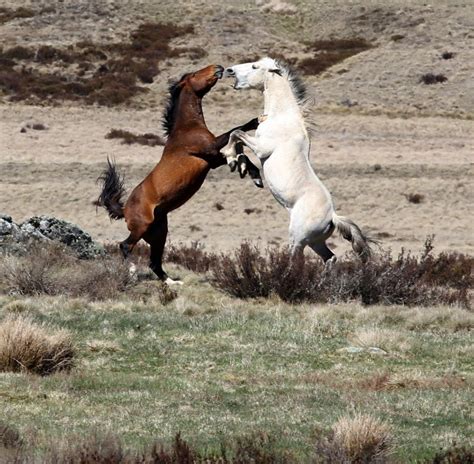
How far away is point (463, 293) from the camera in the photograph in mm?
17500

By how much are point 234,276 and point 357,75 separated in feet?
131

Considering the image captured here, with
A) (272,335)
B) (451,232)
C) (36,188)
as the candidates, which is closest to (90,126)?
(36,188)

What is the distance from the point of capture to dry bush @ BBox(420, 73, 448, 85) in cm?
5388

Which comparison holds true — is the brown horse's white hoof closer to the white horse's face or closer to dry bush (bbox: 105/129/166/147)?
the white horse's face

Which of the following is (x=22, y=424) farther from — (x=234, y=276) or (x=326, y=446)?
(x=234, y=276)

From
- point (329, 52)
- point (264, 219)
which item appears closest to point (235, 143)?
point (264, 219)

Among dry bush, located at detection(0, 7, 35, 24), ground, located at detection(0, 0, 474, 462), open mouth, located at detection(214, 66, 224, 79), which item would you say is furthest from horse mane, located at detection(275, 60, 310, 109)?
dry bush, located at detection(0, 7, 35, 24)

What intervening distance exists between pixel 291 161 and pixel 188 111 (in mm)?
1964

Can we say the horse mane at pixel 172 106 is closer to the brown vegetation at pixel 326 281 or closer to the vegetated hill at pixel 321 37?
the brown vegetation at pixel 326 281

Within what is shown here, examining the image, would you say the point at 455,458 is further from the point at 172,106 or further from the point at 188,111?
the point at 172,106

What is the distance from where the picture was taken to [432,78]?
178ft

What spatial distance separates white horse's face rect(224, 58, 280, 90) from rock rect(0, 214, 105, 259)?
418 centimetres

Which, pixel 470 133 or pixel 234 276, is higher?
pixel 234 276

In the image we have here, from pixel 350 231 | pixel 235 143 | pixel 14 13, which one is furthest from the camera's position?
pixel 14 13
